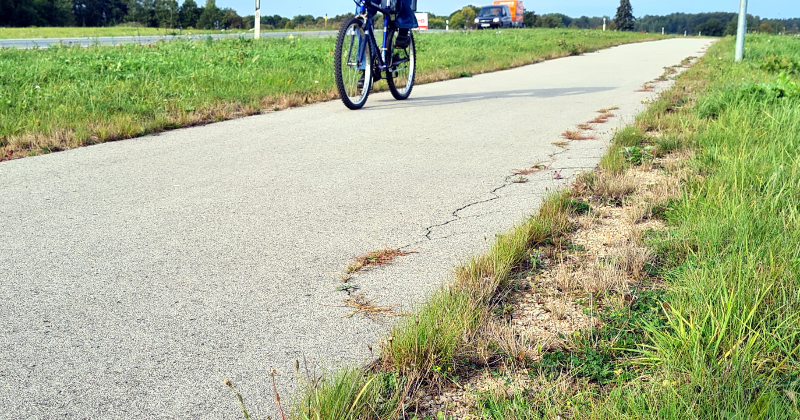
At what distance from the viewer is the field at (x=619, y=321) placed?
1870mm

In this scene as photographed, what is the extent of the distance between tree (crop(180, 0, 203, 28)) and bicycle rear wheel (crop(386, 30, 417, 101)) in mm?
54719

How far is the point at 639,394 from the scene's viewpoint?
182 centimetres

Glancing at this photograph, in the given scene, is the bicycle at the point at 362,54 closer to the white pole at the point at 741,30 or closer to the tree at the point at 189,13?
the white pole at the point at 741,30

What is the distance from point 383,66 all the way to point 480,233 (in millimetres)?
5643

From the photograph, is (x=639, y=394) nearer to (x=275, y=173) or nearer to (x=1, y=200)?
Answer: (x=275, y=173)

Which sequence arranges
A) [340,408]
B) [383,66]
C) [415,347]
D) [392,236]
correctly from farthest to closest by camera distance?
[383,66]
[392,236]
[415,347]
[340,408]

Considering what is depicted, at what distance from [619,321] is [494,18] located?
47.1 m

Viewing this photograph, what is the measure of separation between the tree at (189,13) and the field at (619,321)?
61597 mm

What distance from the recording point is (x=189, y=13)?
61500mm

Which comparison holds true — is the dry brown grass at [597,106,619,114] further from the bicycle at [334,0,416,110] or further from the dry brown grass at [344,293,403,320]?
the dry brown grass at [344,293,403,320]

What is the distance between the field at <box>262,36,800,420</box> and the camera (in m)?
1.87

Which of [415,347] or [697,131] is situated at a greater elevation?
[697,131]

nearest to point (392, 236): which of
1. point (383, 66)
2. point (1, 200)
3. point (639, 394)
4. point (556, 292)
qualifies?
point (556, 292)

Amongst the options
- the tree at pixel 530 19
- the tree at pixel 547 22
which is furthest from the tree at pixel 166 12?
the tree at pixel 547 22
